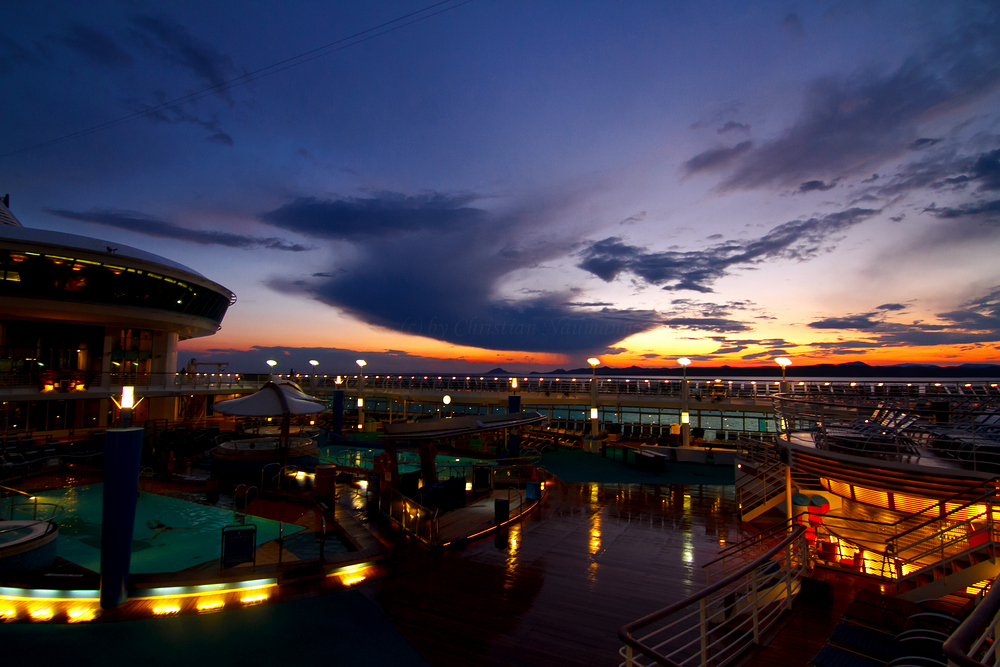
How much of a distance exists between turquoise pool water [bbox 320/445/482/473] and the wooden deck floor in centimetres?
744

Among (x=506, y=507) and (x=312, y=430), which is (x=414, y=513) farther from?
(x=312, y=430)

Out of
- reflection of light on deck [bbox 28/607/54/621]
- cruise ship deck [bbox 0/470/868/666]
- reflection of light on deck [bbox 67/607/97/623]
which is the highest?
reflection of light on deck [bbox 28/607/54/621]

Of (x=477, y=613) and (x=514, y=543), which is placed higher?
(x=477, y=613)

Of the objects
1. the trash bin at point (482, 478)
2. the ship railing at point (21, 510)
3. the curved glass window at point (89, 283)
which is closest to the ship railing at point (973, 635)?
the trash bin at point (482, 478)

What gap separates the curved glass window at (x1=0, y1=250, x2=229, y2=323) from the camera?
75.4 ft

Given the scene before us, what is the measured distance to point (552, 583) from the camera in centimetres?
771

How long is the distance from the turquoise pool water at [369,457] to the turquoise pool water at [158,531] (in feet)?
15.2

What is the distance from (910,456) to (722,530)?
4.04 meters

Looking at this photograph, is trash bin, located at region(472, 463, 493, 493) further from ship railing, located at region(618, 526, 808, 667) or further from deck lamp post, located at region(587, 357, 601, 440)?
deck lamp post, located at region(587, 357, 601, 440)

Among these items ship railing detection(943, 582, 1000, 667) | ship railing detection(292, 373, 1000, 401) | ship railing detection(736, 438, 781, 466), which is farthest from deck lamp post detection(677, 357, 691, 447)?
ship railing detection(943, 582, 1000, 667)

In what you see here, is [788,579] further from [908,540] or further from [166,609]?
[166,609]

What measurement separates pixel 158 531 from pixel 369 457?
23.9 ft

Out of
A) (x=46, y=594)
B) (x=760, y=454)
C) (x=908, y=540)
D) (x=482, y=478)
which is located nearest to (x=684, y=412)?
(x=760, y=454)

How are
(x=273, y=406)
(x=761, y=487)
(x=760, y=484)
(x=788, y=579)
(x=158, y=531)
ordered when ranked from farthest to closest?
(x=273, y=406) < (x=158, y=531) < (x=760, y=484) < (x=761, y=487) < (x=788, y=579)
